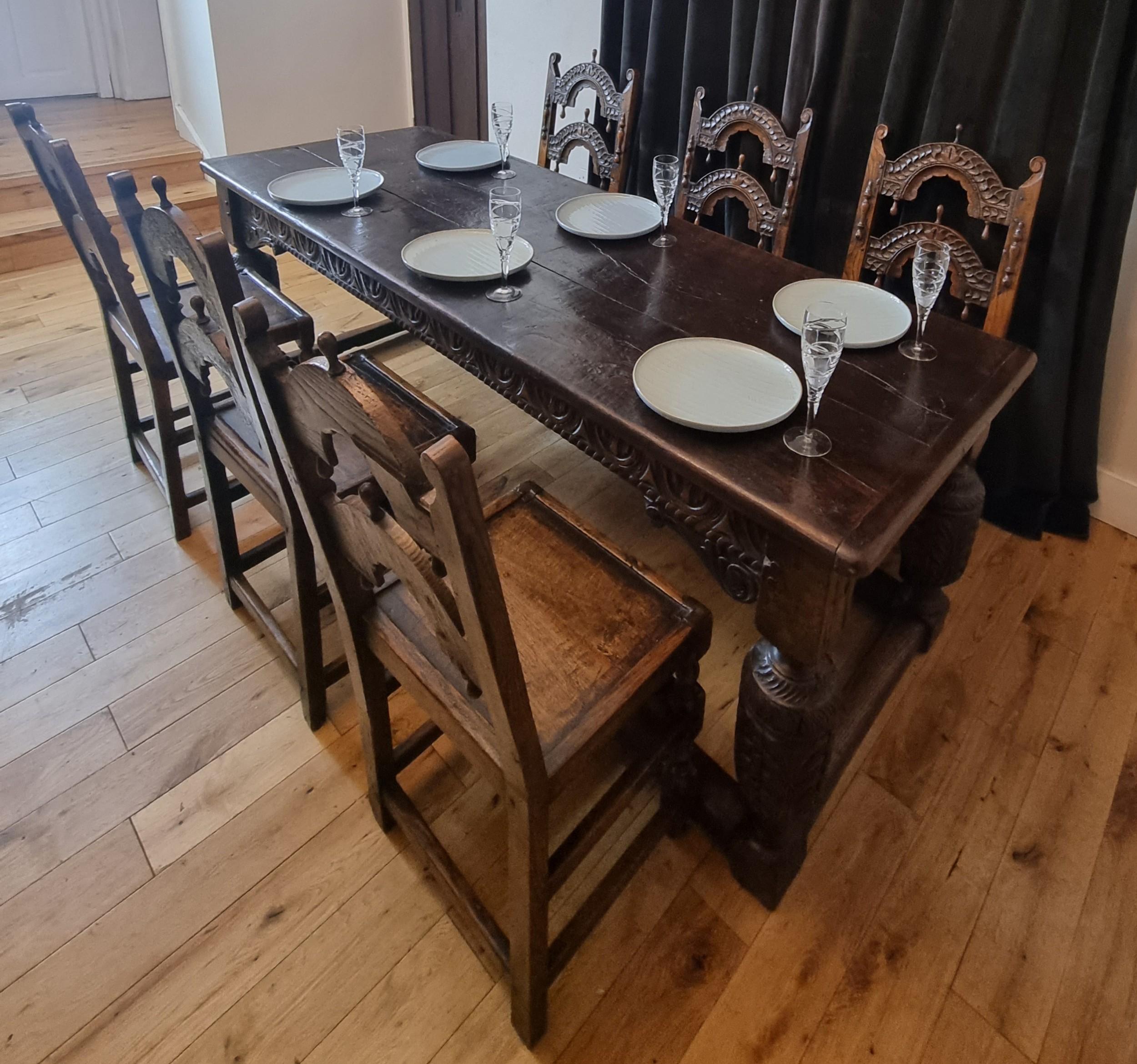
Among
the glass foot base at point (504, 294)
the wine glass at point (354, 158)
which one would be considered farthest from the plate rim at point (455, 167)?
the glass foot base at point (504, 294)

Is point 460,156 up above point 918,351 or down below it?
above

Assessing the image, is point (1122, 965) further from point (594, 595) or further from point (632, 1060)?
A: point (594, 595)

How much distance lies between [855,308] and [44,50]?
4.55m

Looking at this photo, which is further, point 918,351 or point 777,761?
point 918,351

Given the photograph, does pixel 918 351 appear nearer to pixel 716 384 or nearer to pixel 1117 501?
pixel 716 384

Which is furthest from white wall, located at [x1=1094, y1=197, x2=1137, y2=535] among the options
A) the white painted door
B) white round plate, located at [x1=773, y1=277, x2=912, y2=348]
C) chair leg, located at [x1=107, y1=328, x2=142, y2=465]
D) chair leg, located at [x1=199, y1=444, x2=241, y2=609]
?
the white painted door

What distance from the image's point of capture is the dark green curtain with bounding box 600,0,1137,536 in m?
1.57

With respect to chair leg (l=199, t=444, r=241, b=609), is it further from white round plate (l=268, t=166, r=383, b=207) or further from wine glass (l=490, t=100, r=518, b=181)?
wine glass (l=490, t=100, r=518, b=181)

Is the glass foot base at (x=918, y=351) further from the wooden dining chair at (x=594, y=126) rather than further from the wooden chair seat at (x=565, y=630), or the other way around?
the wooden dining chair at (x=594, y=126)

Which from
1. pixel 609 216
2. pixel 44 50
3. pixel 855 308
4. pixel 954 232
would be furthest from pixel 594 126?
pixel 44 50

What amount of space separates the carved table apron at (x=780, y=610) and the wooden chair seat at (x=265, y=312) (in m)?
0.24

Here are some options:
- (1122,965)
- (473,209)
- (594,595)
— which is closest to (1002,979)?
(1122,965)

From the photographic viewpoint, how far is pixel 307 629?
1.39 m

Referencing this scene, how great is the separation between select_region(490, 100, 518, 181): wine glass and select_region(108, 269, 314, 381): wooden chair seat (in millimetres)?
728
